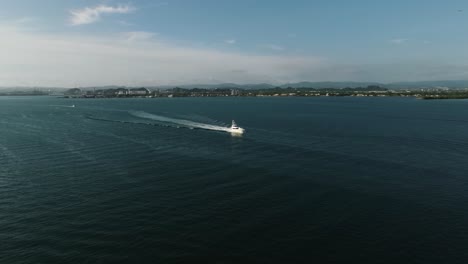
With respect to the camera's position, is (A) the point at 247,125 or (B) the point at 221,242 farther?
(A) the point at 247,125

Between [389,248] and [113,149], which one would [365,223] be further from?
[113,149]

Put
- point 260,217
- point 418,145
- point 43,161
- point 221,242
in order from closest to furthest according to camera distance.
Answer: point 221,242 < point 260,217 < point 43,161 < point 418,145

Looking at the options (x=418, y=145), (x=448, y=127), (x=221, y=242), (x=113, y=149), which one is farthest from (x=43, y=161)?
(x=448, y=127)

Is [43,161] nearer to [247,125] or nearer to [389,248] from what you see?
[389,248]

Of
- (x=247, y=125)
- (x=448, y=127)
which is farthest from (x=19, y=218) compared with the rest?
(x=448, y=127)

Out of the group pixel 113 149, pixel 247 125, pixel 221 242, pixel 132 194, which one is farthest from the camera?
pixel 247 125

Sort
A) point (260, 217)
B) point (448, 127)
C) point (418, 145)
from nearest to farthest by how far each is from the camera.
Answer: point (260, 217), point (418, 145), point (448, 127)
